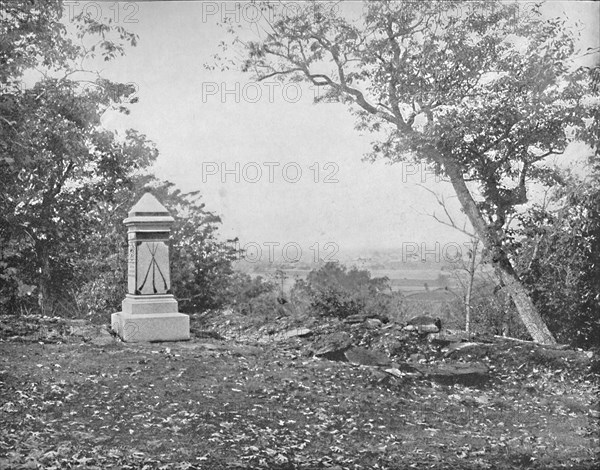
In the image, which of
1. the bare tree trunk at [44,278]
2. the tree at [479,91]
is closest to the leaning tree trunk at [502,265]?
the tree at [479,91]

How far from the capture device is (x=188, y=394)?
6871mm

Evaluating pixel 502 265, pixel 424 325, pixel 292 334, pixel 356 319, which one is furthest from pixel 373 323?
pixel 502 265

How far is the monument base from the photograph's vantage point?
938 centimetres

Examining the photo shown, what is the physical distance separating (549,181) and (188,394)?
8.71m

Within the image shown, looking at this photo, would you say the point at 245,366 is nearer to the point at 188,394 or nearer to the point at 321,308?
the point at 188,394

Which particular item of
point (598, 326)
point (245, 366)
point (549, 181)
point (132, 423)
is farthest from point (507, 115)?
point (132, 423)

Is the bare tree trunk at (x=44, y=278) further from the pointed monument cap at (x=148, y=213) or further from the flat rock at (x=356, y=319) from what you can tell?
the flat rock at (x=356, y=319)

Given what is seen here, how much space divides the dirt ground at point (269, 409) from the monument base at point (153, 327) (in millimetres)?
246

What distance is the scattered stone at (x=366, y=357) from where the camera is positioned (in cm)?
910

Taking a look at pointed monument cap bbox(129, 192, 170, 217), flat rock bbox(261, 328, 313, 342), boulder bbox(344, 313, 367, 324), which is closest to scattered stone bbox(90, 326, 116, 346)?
pointed monument cap bbox(129, 192, 170, 217)

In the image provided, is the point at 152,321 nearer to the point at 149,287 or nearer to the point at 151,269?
the point at 149,287

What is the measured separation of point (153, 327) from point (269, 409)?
3311 mm

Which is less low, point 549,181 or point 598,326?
point 549,181

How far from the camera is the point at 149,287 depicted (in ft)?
31.6
